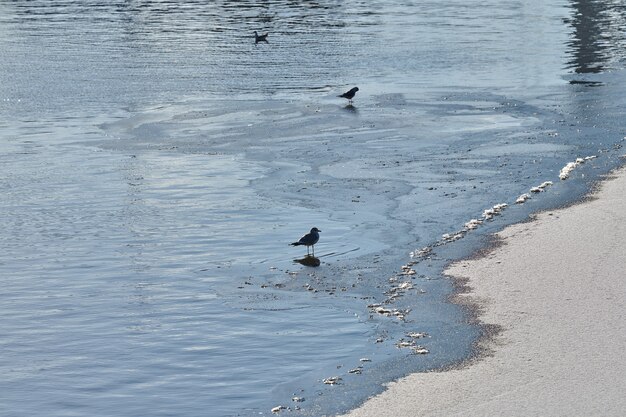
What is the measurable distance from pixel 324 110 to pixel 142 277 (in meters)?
13.0

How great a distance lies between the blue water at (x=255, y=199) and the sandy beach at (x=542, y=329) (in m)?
0.42

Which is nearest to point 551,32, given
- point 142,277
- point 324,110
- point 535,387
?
point 324,110

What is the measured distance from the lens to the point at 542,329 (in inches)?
468

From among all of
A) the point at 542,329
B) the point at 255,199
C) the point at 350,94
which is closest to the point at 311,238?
the point at 255,199

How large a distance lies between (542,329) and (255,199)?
25.4ft

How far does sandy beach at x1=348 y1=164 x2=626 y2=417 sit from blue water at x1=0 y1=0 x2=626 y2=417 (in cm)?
42

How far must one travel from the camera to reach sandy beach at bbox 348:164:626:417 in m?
10.0

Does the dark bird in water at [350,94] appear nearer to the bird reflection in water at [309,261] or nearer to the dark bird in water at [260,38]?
the bird reflection in water at [309,261]

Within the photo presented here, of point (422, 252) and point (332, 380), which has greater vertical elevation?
point (332, 380)

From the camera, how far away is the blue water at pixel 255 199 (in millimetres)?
11602

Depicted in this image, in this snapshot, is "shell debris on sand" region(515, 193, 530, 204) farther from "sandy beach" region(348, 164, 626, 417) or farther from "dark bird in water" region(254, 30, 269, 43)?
"dark bird in water" region(254, 30, 269, 43)

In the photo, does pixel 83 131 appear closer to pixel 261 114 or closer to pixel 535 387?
pixel 261 114

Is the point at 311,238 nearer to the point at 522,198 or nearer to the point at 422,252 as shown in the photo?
the point at 422,252

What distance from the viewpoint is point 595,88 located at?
29.4 meters
